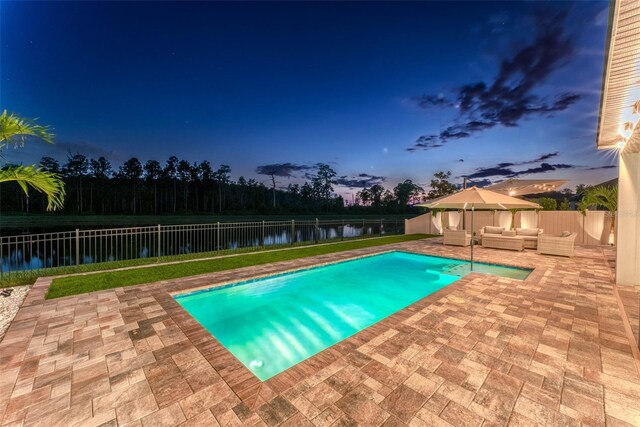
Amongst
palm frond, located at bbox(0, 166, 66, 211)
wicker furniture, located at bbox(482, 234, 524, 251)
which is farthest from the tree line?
palm frond, located at bbox(0, 166, 66, 211)

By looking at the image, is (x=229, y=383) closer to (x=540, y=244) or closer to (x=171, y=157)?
(x=540, y=244)

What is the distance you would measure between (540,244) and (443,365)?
856cm

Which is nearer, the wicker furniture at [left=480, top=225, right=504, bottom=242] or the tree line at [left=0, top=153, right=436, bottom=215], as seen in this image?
the wicker furniture at [left=480, top=225, right=504, bottom=242]

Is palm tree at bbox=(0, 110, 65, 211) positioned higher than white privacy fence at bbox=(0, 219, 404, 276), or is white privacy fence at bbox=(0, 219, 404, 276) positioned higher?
palm tree at bbox=(0, 110, 65, 211)

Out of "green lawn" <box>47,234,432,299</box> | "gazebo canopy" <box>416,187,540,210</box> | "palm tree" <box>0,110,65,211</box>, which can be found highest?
"palm tree" <box>0,110,65,211</box>

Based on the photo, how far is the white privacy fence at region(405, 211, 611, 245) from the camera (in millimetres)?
10383

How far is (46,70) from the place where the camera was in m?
16.9

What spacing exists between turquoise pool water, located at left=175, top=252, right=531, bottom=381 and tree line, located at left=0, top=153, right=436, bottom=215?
30714 mm

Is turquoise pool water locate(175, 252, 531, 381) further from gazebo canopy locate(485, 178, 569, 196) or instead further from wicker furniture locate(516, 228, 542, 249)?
gazebo canopy locate(485, 178, 569, 196)

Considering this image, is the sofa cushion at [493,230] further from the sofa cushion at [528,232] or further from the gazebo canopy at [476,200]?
the gazebo canopy at [476,200]

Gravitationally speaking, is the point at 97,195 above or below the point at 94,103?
below

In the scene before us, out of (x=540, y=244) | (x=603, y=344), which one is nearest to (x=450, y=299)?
(x=603, y=344)

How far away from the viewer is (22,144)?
11.3 feet

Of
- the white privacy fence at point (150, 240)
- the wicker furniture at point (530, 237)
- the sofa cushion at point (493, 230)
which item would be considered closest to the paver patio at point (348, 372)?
the white privacy fence at point (150, 240)
